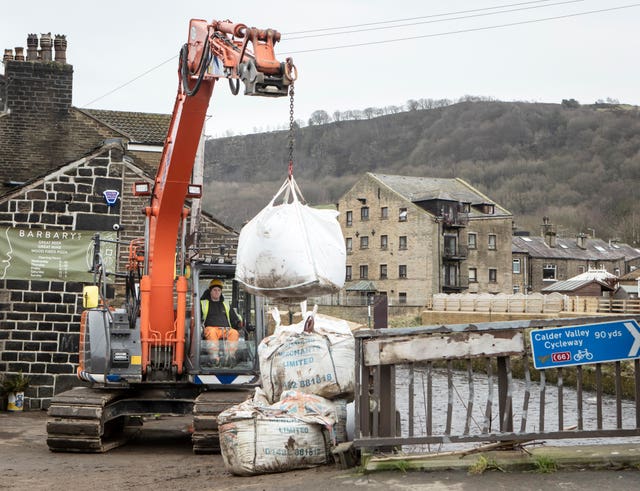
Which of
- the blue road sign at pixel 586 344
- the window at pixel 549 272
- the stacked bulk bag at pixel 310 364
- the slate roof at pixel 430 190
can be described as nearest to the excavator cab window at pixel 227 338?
the stacked bulk bag at pixel 310 364

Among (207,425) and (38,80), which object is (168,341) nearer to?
(207,425)

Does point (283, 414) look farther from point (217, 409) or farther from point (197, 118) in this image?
point (197, 118)

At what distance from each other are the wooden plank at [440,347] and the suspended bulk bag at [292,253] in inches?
32.0

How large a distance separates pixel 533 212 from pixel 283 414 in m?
143

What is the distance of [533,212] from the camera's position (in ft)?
482

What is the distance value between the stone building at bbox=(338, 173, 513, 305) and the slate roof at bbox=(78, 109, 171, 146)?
139ft

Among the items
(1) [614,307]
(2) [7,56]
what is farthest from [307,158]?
(2) [7,56]

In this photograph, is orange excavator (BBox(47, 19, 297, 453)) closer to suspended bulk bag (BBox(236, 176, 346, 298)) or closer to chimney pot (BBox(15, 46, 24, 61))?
suspended bulk bag (BBox(236, 176, 346, 298))

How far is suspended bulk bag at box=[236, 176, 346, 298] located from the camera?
8.04 metres

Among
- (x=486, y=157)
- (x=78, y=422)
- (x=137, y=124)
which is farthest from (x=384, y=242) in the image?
(x=486, y=157)

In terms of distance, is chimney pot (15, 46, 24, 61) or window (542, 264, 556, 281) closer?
chimney pot (15, 46, 24, 61)

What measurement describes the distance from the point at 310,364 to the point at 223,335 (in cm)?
346

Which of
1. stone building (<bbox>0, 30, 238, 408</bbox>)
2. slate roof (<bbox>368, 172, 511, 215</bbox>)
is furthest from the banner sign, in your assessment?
slate roof (<bbox>368, 172, 511, 215</bbox>)

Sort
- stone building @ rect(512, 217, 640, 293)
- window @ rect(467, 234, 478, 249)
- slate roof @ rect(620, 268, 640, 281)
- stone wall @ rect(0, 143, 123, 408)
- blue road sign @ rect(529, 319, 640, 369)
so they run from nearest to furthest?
1. blue road sign @ rect(529, 319, 640, 369)
2. stone wall @ rect(0, 143, 123, 408)
3. window @ rect(467, 234, 478, 249)
4. slate roof @ rect(620, 268, 640, 281)
5. stone building @ rect(512, 217, 640, 293)
